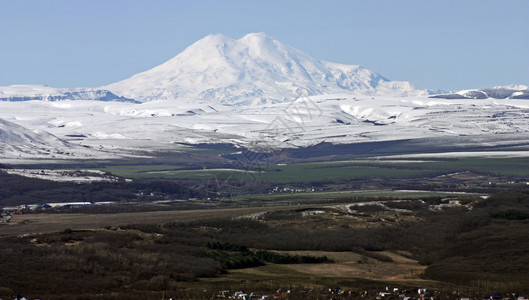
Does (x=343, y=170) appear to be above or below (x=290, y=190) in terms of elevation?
above

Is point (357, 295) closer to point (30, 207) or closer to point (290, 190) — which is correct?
point (30, 207)

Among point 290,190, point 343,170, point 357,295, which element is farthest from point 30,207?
point 343,170

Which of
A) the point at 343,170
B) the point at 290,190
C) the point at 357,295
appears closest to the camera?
the point at 357,295

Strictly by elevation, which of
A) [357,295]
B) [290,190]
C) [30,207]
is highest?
[357,295]

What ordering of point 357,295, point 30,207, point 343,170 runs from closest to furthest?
point 357,295 → point 30,207 → point 343,170

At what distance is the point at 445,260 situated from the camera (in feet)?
210

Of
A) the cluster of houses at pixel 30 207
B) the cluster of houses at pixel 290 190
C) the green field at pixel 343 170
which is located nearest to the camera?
the cluster of houses at pixel 30 207

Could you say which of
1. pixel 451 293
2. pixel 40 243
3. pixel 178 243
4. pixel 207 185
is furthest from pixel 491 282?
pixel 207 185

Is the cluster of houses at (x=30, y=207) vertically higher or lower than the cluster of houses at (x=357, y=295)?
lower

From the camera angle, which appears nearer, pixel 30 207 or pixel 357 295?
pixel 357 295

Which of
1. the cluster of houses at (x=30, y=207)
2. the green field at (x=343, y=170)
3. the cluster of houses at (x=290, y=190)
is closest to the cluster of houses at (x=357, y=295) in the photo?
the cluster of houses at (x=30, y=207)

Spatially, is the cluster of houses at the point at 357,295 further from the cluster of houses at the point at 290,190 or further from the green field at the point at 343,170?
the green field at the point at 343,170

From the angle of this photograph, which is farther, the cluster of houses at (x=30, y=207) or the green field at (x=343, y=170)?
the green field at (x=343, y=170)

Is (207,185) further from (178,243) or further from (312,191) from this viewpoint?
(178,243)
